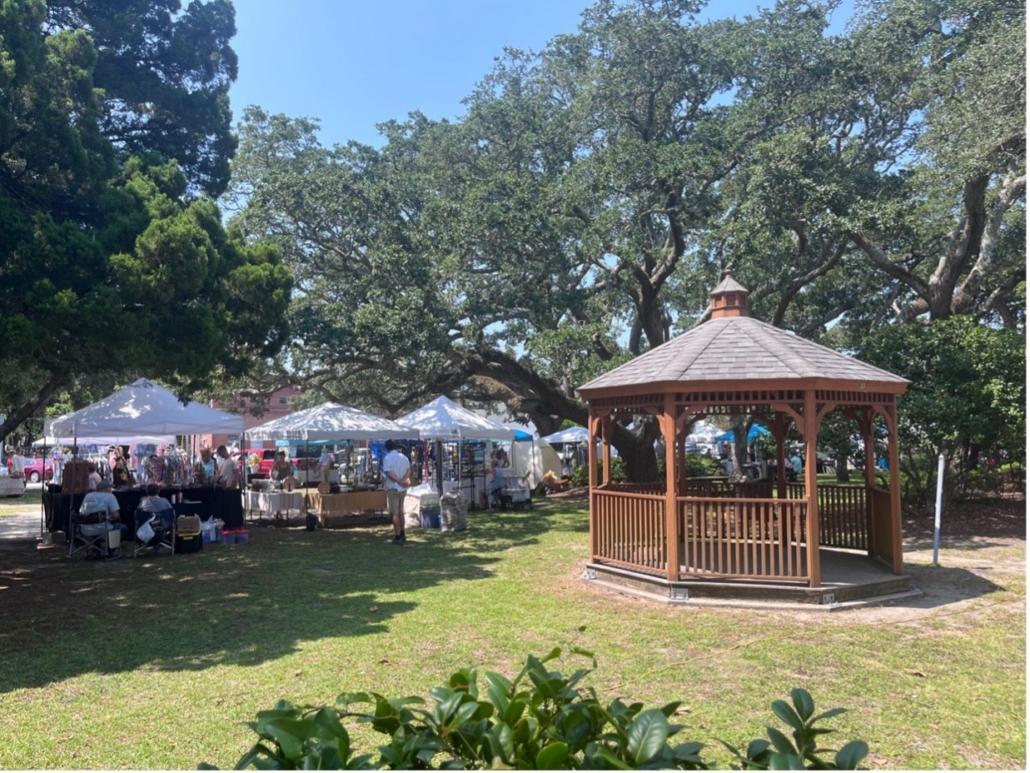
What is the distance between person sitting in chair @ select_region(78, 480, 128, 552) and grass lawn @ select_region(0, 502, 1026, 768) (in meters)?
0.77

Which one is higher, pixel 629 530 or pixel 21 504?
pixel 629 530

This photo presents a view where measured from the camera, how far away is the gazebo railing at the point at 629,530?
9.16 meters

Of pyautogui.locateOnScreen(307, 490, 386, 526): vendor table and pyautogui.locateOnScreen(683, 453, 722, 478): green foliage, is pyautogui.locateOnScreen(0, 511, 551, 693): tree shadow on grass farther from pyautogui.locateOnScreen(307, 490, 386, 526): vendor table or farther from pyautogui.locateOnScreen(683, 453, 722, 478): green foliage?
pyautogui.locateOnScreen(683, 453, 722, 478): green foliage

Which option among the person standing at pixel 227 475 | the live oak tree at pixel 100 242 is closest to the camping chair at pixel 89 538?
the live oak tree at pixel 100 242

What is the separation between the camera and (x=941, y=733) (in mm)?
4734

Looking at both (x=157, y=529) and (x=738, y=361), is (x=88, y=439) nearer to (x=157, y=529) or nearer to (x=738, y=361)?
(x=157, y=529)

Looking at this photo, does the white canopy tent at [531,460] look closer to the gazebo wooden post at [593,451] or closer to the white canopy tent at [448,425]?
the white canopy tent at [448,425]

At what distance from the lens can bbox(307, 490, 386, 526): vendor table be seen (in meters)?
16.3

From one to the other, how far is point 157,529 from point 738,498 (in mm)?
9458

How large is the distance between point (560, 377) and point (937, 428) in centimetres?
977

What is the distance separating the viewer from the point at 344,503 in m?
16.5

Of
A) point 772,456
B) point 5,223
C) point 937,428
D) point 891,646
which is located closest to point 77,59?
point 5,223

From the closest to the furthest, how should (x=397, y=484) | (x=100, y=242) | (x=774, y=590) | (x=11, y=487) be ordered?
(x=774, y=590) → (x=100, y=242) → (x=397, y=484) → (x=11, y=487)

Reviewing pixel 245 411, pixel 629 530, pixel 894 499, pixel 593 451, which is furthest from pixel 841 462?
pixel 245 411
